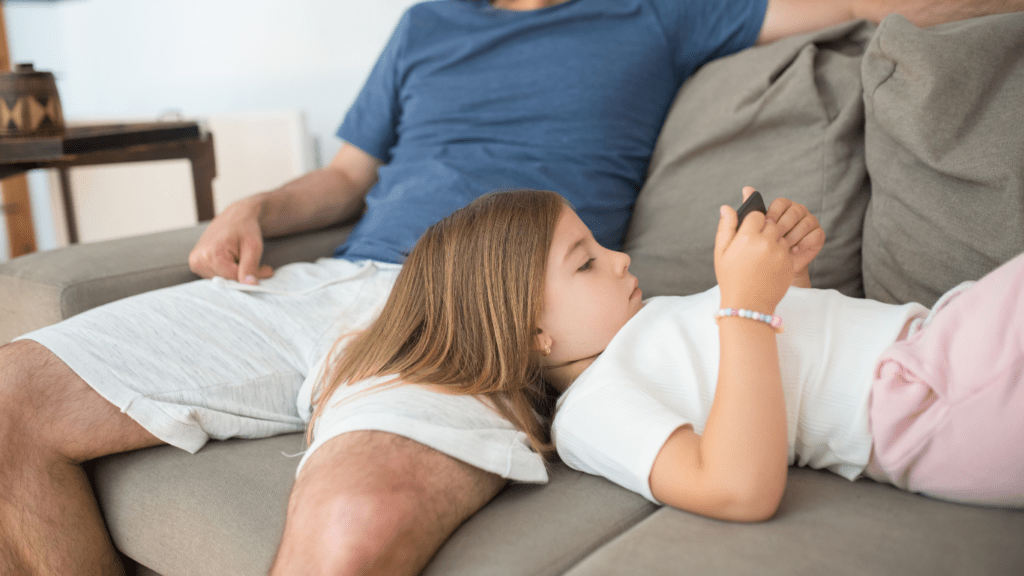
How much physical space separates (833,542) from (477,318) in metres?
0.48

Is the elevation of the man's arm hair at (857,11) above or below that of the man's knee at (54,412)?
above

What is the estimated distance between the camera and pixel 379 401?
828 mm

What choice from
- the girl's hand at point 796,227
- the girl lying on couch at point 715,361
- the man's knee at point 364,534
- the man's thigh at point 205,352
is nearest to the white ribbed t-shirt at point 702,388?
the girl lying on couch at point 715,361

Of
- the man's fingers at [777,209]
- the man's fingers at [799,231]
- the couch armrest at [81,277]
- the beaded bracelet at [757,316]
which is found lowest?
the couch armrest at [81,277]

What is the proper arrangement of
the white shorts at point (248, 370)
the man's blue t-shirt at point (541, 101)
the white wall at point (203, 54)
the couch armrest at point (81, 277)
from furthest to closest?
the white wall at point (203, 54)
the man's blue t-shirt at point (541, 101)
the couch armrest at point (81, 277)
the white shorts at point (248, 370)

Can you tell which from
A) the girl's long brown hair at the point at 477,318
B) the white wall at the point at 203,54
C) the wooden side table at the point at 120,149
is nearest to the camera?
the girl's long brown hair at the point at 477,318

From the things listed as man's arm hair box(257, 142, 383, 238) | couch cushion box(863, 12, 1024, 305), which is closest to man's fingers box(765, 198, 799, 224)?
couch cushion box(863, 12, 1024, 305)

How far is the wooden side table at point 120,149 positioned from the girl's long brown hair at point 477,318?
1.05 metres

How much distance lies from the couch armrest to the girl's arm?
0.94 m

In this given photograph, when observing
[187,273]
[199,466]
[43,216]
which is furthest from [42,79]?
[43,216]

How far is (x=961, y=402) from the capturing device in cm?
72

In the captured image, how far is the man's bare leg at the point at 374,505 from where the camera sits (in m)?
0.68

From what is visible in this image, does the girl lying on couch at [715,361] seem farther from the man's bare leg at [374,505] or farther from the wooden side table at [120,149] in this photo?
the wooden side table at [120,149]

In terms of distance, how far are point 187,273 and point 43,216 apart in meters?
2.83
